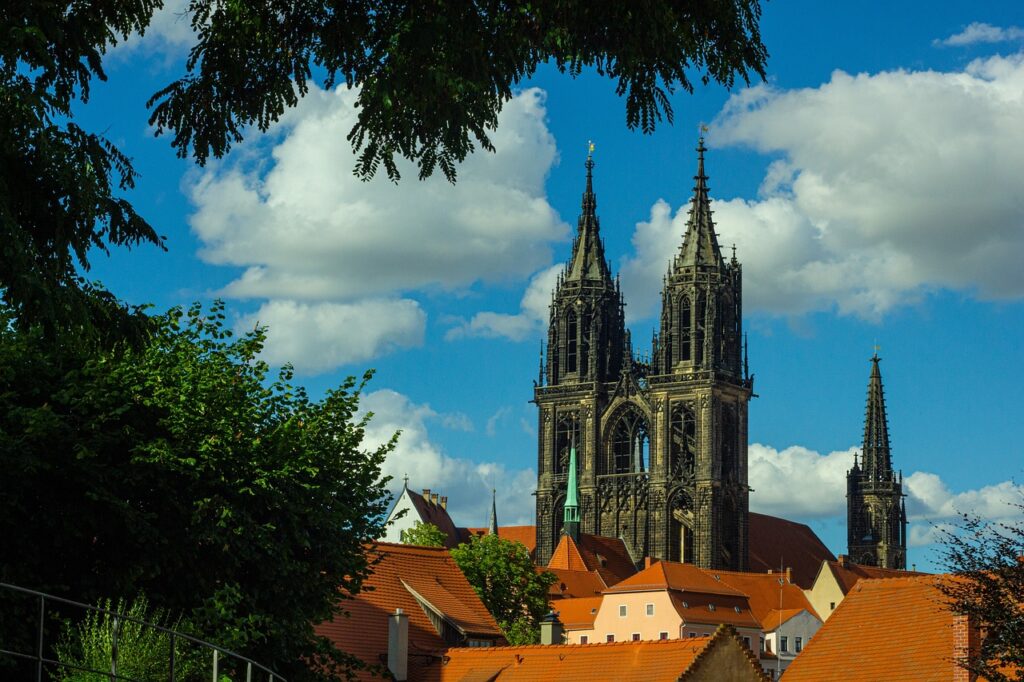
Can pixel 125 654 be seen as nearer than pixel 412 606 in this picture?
Yes

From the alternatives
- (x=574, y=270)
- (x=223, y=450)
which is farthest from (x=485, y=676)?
(x=574, y=270)

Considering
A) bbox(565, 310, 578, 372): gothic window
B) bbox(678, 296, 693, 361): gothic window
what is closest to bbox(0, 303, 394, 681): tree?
bbox(678, 296, 693, 361): gothic window

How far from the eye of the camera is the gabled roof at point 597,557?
416 ft

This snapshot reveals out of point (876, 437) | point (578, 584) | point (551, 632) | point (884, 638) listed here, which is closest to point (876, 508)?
point (876, 437)

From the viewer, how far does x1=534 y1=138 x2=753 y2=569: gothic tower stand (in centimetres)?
12825

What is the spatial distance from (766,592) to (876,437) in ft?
112

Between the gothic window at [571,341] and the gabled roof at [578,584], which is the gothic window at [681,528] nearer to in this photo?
the gabled roof at [578,584]

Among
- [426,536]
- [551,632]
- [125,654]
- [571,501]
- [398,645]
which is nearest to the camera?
[125,654]

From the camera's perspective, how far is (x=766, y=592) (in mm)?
122312

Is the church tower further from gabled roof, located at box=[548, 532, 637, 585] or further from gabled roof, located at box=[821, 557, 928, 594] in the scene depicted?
gabled roof, located at box=[548, 532, 637, 585]

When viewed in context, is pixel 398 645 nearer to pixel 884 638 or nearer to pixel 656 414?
pixel 884 638

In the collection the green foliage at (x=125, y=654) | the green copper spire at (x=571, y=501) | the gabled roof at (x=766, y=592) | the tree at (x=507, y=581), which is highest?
the green copper spire at (x=571, y=501)

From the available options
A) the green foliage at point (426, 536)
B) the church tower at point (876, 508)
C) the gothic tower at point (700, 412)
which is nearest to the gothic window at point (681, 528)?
the gothic tower at point (700, 412)

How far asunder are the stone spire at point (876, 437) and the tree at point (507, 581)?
235ft
